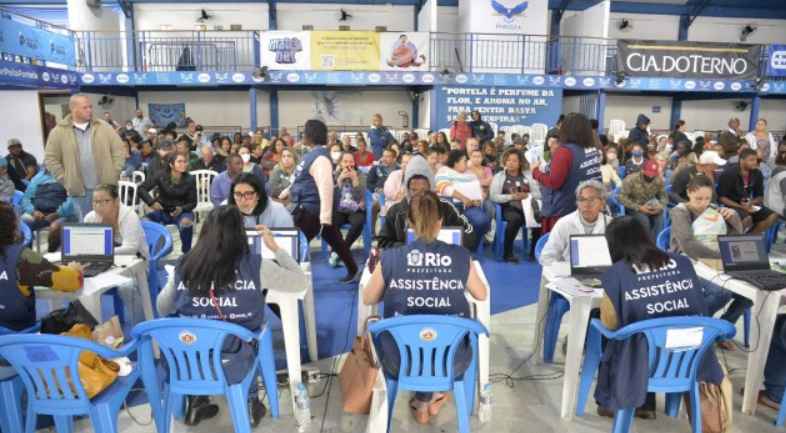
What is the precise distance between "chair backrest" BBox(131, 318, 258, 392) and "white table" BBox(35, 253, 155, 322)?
825 mm

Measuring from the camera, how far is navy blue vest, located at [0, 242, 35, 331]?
2.62 meters

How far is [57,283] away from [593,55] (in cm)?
1438

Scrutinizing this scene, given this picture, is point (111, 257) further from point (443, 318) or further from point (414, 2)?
point (414, 2)

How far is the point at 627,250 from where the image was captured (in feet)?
8.25

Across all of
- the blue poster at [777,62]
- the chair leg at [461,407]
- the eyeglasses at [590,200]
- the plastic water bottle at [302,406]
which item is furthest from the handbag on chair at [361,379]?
the blue poster at [777,62]

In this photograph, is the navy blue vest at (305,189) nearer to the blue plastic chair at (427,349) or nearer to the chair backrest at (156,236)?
the chair backrest at (156,236)

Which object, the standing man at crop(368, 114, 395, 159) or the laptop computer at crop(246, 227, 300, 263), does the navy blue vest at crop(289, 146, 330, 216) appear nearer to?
the laptop computer at crop(246, 227, 300, 263)

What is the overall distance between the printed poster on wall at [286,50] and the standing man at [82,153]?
803 cm

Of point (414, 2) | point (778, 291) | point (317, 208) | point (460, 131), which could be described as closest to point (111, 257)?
point (317, 208)

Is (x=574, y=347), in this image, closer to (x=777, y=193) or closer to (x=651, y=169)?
(x=651, y=169)

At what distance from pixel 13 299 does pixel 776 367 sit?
3.87 metres

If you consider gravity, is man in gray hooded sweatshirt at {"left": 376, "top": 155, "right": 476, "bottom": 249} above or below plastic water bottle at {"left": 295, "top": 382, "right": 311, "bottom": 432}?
above

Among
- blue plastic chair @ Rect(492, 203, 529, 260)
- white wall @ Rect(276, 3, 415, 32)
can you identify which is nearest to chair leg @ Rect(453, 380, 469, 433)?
blue plastic chair @ Rect(492, 203, 529, 260)

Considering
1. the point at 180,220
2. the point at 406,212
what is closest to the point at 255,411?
the point at 406,212
